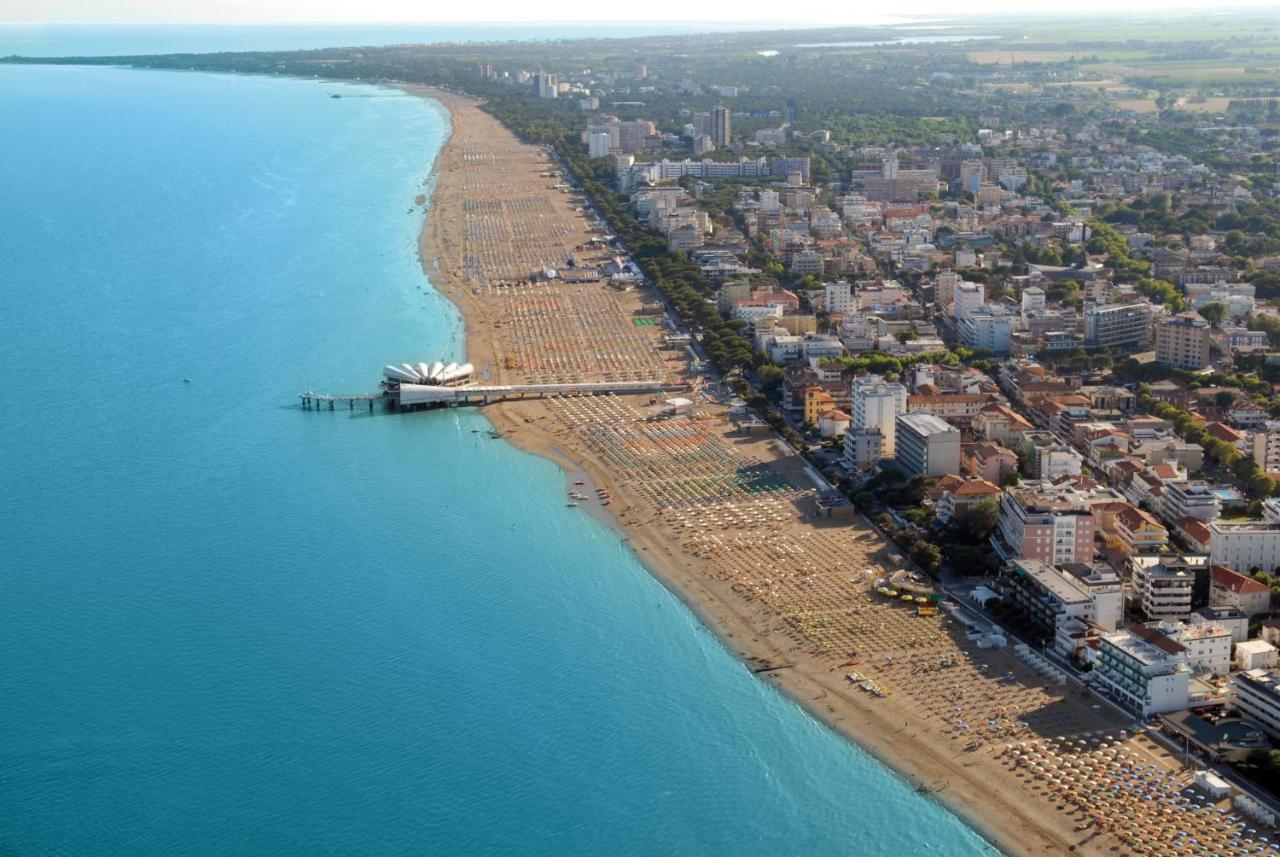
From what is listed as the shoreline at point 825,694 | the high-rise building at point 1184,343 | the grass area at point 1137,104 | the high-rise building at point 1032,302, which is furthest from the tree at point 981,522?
the grass area at point 1137,104

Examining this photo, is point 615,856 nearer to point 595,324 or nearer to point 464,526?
point 464,526

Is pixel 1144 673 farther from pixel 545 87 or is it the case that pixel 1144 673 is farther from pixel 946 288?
pixel 545 87

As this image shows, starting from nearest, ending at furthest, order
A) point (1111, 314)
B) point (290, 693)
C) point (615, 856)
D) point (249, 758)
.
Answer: point (615, 856) → point (249, 758) → point (290, 693) → point (1111, 314)

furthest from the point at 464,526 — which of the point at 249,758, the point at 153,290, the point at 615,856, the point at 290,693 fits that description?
the point at 153,290

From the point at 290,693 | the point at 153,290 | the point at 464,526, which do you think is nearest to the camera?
the point at 290,693

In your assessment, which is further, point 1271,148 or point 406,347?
point 1271,148

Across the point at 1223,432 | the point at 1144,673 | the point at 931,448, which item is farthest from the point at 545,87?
the point at 1144,673
